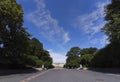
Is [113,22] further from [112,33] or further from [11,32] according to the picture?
[11,32]

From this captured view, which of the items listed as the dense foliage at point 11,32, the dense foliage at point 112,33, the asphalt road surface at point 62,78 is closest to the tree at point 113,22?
the dense foliage at point 112,33

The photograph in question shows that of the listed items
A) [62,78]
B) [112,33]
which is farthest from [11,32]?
[62,78]

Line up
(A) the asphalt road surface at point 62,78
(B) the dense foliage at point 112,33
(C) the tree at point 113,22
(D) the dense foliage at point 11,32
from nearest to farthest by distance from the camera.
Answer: (A) the asphalt road surface at point 62,78 → (C) the tree at point 113,22 → (B) the dense foliage at point 112,33 → (D) the dense foliage at point 11,32

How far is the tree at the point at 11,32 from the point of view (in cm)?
4328

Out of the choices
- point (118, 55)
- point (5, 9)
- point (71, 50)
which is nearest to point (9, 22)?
point (5, 9)

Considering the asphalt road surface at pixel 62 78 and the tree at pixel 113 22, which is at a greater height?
the tree at pixel 113 22

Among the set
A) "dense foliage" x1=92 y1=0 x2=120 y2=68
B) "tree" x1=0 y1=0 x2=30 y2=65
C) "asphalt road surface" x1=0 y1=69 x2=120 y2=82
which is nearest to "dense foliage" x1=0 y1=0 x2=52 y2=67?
"tree" x1=0 y1=0 x2=30 y2=65

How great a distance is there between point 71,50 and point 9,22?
150 metres

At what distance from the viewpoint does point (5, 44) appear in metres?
45.9

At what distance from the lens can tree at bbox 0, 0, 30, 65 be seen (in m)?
43.3

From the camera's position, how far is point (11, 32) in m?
46.4

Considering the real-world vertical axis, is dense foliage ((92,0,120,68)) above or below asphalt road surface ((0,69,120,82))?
above

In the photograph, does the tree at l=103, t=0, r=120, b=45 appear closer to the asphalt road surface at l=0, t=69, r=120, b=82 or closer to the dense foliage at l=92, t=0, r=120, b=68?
the dense foliage at l=92, t=0, r=120, b=68

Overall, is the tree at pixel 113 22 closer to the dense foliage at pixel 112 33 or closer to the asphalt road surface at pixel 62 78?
the dense foliage at pixel 112 33
